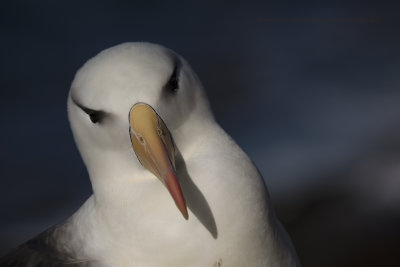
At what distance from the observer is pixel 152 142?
3.98 ft

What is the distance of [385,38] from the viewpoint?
3.98m

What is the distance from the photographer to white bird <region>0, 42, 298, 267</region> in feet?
4.07

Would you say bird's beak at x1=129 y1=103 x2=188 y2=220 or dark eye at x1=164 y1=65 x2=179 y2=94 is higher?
dark eye at x1=164 y1=65 x2=179 y2=94

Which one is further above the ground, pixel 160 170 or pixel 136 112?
pixel 136 112

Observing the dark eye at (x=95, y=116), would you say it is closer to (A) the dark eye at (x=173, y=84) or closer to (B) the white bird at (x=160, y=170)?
(B) the white bird at (x=160, y=170)

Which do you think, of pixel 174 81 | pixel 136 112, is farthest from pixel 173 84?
pixel 136 112

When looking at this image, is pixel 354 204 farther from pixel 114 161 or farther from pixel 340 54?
pixel 114 161

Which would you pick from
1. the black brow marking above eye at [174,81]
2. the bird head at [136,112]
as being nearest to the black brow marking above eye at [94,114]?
the bird head at [136,112]

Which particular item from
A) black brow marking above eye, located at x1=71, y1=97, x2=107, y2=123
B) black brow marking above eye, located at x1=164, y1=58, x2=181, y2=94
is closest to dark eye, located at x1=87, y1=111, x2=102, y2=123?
black brow marking above eye, located at x1=71, y1=97, x2=107, y2=123

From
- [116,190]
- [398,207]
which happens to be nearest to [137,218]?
[116,190]

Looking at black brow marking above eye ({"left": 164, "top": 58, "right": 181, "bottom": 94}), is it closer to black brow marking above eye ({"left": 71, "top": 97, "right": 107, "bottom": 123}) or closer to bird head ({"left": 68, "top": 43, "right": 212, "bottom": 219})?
bird head ({"left": 68, "top": 43, "right": 212, "bottom": 219})

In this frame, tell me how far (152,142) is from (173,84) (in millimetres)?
157

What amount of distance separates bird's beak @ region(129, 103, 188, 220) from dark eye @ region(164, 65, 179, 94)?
0.07m

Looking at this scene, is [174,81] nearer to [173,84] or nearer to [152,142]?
[173,84]
